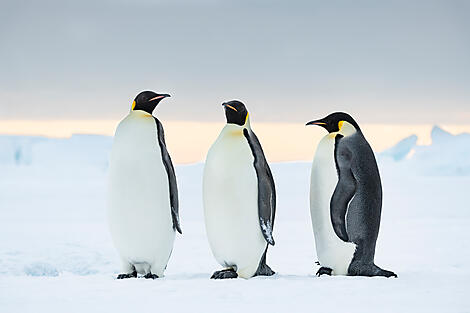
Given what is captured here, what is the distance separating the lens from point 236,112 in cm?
557

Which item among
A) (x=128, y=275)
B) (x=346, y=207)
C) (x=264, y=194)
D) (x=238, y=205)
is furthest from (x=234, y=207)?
(x=128, y=275)

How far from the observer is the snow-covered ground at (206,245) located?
14.8ft

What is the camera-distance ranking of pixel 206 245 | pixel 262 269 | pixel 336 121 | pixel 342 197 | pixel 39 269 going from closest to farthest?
pixel 342 197 < pixel 262 269 < pixel 336 121 < pixel 39 269 < pixel 206 245

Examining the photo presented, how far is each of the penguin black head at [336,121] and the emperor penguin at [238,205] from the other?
2.28 feet

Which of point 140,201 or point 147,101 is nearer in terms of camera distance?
point 140,201

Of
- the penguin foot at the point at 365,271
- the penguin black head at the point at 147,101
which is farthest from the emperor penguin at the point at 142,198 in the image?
the penguin foot at the point at 365,271

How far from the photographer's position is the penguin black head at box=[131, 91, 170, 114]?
18.7 feet

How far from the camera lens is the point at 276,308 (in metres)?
4.31

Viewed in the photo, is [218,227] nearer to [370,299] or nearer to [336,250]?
[336,250]

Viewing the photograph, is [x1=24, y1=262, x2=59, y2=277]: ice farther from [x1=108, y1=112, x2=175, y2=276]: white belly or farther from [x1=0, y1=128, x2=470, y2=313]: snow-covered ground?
[x1=108, y1=112, x2=175, y2=276]: white belly

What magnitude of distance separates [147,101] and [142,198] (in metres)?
0.83

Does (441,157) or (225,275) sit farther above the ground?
(441,157)

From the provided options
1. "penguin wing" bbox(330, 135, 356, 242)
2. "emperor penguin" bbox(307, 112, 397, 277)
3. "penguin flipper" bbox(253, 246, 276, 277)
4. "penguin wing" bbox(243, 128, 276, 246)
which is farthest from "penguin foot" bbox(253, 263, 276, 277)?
"penguin wing" bbox(330, 135, 356, 242)

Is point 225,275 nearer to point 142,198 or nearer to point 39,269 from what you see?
point 142,198
